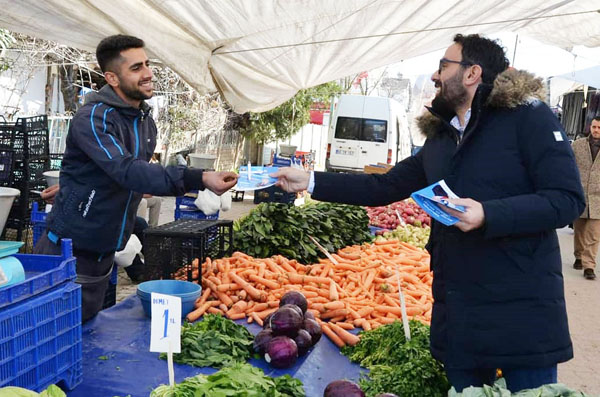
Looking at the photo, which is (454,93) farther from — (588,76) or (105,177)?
(588,76)

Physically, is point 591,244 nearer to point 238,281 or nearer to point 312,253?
point 312,253

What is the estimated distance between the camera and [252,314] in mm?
4461

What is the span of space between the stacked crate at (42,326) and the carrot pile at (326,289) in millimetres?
1608

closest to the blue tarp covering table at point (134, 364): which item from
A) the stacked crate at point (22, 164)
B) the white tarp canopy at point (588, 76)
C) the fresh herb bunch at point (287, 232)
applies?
the fresh herb bunch at point (287, 232)

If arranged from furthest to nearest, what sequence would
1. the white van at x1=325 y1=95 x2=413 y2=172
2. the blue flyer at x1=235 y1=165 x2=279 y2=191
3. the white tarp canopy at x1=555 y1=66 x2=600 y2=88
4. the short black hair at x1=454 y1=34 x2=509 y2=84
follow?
1. the white van at x1=325 y1=95 x2=413 y2=172
2. the white tarp canopy at x1=555 y1=66 x2=600 y2=88
3. the blue flyer at x1=235 y1=165 x2=279 y2=191
4. the short black hair at x1=454 y1=34 x2=509 y2=84

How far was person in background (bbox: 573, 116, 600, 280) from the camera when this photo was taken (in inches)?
343

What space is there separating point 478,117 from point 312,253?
4.07 metres

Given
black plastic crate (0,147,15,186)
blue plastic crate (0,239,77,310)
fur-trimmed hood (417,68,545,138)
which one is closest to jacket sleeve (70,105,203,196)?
blue plastic crate (0,239,77,310)

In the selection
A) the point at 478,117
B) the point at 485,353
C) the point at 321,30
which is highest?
the point at 321,30

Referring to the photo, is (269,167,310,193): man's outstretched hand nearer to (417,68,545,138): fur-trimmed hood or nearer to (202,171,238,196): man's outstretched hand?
(202,171,238,196): man's outstretched hand

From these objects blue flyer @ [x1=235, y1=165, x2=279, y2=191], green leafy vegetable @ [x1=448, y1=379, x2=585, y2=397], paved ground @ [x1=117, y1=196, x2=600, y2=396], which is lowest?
paved ground @ [x1=117, y1=196, x2=600, y2=396]

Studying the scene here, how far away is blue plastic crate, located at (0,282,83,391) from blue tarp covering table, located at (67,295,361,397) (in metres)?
0.26

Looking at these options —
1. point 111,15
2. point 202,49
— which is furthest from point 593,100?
point 111,15

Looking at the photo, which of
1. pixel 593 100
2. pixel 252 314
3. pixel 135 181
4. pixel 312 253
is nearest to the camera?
pixel 135 181
